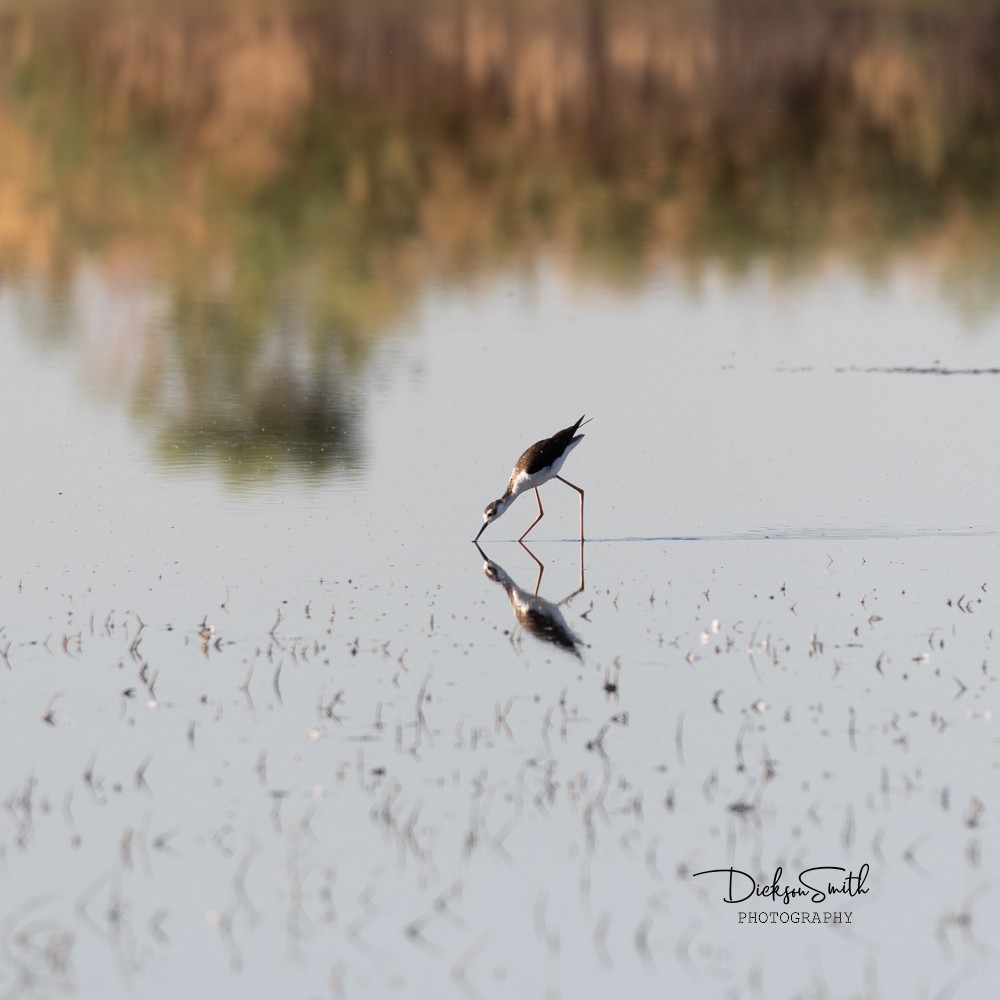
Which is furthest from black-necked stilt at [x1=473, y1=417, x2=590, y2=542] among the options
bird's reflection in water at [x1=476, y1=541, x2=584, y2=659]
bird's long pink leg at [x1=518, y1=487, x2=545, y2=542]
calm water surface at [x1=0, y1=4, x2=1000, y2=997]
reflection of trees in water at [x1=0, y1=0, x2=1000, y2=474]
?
reflection of trees in water at [x1=0, y1=0, x2=1000, y2=474]

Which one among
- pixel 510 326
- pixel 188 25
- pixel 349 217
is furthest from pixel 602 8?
pixel 510 326

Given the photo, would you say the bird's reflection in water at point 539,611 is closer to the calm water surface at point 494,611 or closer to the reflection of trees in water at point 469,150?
the calm water surface at point 494,611

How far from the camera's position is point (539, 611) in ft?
39.9

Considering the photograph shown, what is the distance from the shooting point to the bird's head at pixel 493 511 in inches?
564

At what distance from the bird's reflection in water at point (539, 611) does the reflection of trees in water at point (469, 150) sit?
619 cm

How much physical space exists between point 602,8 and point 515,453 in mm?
44514

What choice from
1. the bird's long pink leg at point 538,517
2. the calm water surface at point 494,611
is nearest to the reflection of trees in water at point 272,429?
the calm water surface at point 494,611

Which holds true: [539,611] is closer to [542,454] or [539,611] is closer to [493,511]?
[493,511]

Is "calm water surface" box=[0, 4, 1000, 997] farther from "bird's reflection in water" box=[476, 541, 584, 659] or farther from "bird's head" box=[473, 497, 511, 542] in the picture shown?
"bird's head" box=[473, 497, 511, 542]

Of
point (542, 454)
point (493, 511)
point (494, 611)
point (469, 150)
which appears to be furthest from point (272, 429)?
point (469, 150)

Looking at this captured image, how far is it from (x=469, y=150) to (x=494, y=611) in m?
30.9

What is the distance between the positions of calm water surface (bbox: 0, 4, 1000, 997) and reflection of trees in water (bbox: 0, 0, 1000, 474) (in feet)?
1.15

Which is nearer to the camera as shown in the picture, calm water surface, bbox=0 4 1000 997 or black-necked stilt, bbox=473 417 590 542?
calm water surface, bbox=0 4 1000 997

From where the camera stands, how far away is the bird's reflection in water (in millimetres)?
11453
